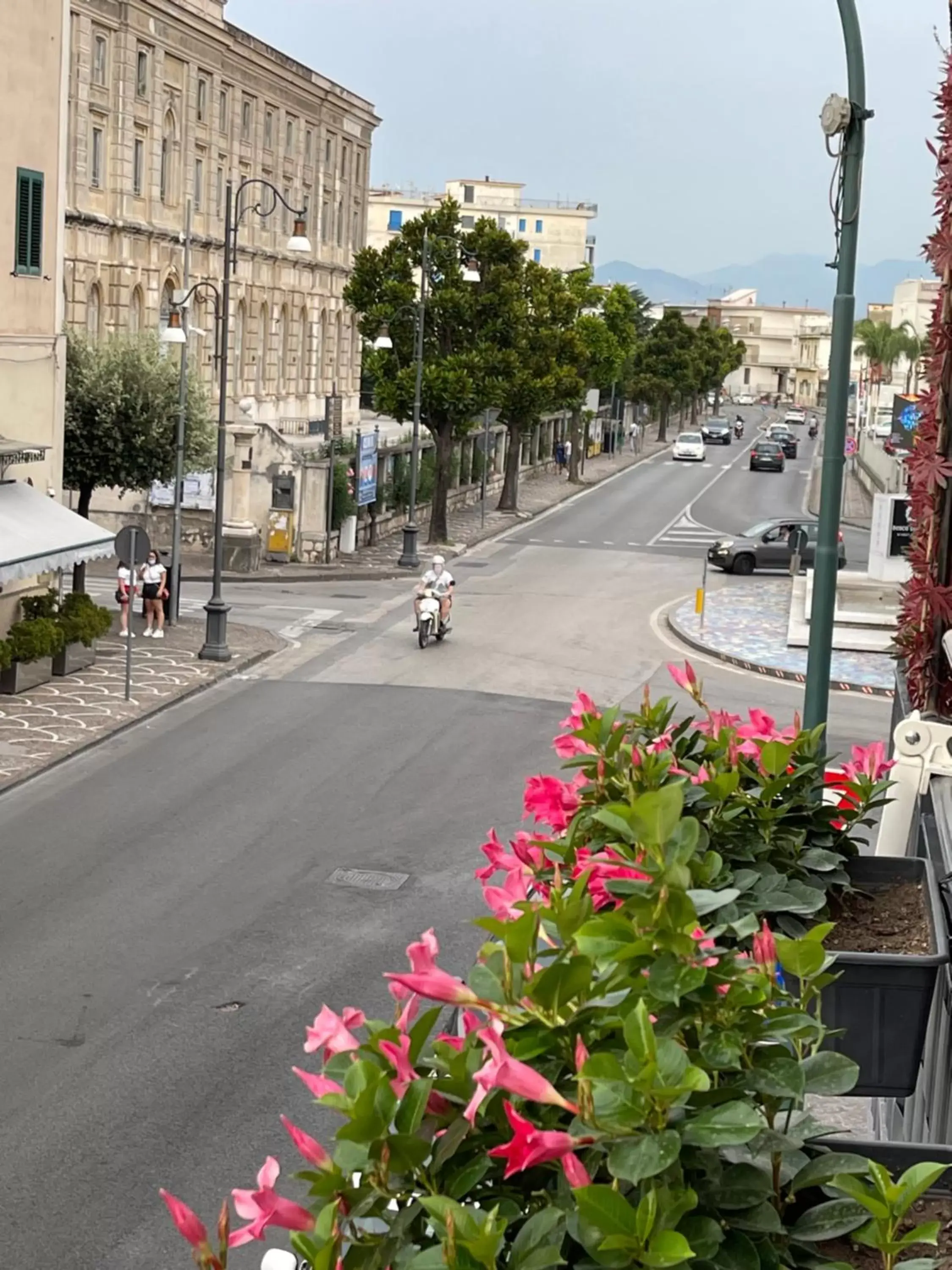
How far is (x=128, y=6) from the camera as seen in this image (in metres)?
51.9

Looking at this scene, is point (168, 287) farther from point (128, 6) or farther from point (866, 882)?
point (866, 882)

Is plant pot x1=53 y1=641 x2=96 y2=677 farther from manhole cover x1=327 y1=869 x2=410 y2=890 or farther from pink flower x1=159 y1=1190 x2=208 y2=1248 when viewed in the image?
pink flower x1=159 y1=1190 x2=208 y2=1248

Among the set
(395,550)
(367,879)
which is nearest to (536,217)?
(395,550)

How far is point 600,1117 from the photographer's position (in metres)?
2.70

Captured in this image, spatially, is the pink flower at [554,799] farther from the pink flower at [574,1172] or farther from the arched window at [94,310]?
the arched window at [94,310]

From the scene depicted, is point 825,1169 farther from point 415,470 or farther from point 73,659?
point 415,470

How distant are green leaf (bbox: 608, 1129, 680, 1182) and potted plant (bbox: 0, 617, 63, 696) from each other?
2111 cm

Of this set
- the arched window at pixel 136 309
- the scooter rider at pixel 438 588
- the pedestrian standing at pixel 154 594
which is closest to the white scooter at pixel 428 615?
the scooter rider at pixel 438 588

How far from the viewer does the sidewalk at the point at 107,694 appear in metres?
20.3

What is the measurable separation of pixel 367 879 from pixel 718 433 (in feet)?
288

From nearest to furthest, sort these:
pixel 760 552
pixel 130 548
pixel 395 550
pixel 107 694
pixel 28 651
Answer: pixel 130 548 → pixel 28 651 → pixel 107 694 → pixel 760 552 → pixel 395 550

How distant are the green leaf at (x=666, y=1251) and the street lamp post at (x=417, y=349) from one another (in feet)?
124

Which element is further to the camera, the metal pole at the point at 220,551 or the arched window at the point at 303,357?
the arched window at the point at 303,357

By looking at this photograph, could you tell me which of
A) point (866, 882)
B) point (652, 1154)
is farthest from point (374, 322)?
point (652, 1154)
